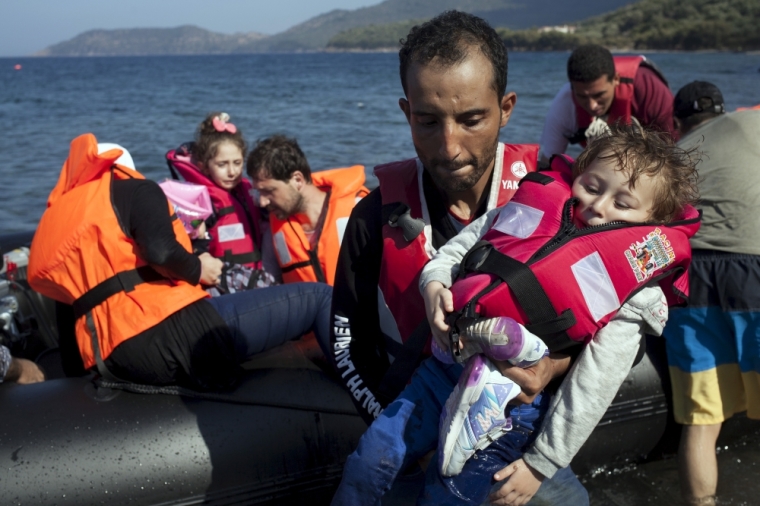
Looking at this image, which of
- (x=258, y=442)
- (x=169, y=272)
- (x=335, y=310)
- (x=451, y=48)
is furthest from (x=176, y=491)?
(x=451, y=48)

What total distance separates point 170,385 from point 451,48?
1.92 meters

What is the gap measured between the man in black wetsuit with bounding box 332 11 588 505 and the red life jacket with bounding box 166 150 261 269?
240 cm

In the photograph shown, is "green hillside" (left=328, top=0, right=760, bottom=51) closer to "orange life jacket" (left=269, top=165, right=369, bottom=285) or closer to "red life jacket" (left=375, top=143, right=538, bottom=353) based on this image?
"orange life jacket" (left=269, top=165, right=369, bottom=285)

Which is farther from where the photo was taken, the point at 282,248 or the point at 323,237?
the point at 282,248

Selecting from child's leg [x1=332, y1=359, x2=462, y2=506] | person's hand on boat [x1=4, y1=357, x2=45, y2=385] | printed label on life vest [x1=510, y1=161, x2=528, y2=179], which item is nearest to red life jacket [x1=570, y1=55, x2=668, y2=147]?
printed label on life vest [x1=510, y1=161, x2=528, y2=179]

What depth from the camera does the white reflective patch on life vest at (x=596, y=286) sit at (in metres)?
1.79

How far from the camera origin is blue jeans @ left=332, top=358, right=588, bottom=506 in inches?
71.4

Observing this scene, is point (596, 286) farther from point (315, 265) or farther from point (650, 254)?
point (315, 265)

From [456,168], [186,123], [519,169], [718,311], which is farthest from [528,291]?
[186,123]

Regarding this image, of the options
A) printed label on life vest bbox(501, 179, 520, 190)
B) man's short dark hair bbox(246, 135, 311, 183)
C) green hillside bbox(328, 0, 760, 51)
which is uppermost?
green hillside bbox(328, 0, 760, 51)

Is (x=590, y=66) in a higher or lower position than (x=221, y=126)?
higher

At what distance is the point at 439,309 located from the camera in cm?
173

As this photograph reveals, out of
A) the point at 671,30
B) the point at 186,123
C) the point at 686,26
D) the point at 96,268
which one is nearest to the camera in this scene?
the point at 96,268

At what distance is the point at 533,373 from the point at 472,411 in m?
0.18
